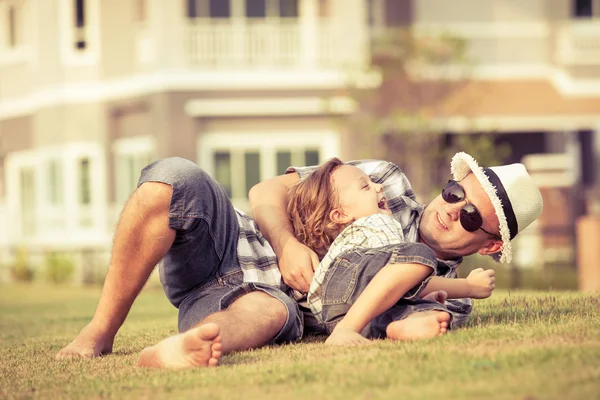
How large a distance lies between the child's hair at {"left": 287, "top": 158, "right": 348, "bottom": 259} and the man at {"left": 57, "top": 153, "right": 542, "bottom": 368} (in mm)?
77

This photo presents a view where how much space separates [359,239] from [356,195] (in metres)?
0.29

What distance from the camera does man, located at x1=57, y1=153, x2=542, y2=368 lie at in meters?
4.66

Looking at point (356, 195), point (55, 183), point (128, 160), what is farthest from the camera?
point (55, 183)

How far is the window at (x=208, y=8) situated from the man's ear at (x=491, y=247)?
1814 centimetres

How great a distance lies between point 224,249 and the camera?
5.02 m

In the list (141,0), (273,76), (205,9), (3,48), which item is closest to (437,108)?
(273,76)

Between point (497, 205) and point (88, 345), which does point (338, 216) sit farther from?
point (88, 345)

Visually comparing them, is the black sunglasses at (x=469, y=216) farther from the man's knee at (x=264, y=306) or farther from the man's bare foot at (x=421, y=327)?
the man's knee at (x=264, y=306)

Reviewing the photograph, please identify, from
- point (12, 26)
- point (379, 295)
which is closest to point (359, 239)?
point (379, 295)

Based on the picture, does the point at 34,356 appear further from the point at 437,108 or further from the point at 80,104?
the point at 80,104

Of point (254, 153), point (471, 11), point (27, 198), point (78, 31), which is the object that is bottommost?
point (27, 198)

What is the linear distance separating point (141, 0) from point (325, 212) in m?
19.5

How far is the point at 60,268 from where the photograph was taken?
66.7 feet

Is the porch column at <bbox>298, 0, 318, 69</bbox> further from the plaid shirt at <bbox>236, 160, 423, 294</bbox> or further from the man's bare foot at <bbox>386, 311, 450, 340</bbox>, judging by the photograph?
the man's bare foot at <bbox>386, 311, 450, 340</bbox>
